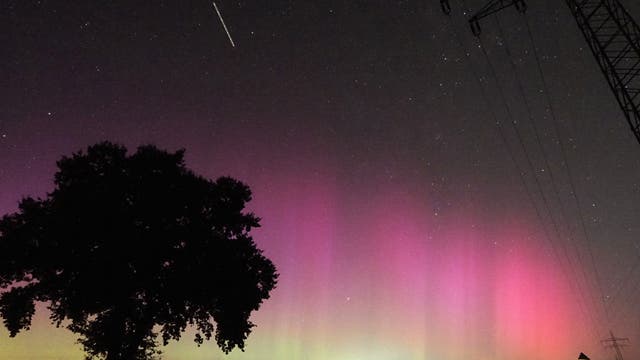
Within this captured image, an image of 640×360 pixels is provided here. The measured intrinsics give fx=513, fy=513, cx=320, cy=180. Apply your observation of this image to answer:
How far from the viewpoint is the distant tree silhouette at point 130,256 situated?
28.0 meters

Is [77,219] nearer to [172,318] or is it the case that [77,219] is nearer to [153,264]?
[153,264]

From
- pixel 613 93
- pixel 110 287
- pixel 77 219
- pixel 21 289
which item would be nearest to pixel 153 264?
pixel 110 287

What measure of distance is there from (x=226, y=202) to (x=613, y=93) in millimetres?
24878

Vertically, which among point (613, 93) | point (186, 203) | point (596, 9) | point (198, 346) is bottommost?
point (198, 346)

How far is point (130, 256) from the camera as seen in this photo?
93.1 ft

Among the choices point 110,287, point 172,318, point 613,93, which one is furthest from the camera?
point 613,93

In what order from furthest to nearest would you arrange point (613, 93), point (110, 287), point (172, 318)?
point (613, 93)
point (172, 318)
point (110, 287)

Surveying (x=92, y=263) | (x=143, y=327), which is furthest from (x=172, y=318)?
(x=92, y=263)

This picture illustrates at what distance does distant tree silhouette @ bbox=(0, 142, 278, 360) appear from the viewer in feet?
91.9

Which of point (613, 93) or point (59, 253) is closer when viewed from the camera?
point (59, 253)

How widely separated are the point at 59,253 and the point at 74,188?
3690 mm

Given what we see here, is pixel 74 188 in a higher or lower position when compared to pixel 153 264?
higher

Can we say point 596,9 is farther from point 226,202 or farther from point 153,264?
point 153,264

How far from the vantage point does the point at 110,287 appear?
2759cm
